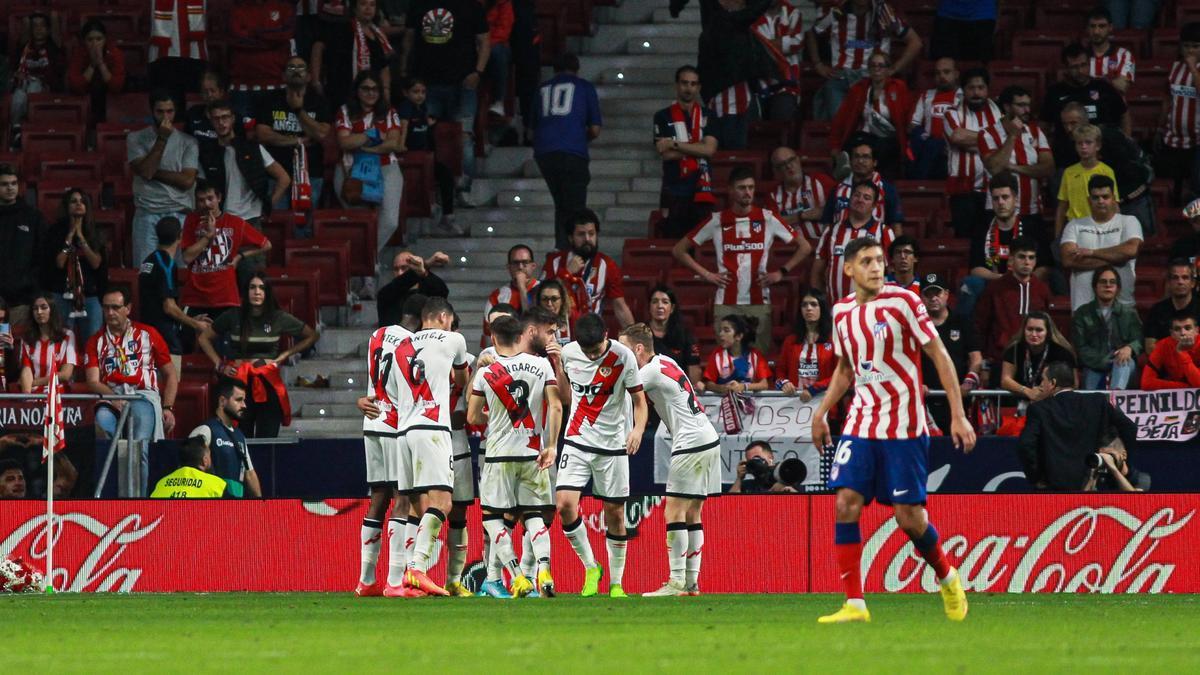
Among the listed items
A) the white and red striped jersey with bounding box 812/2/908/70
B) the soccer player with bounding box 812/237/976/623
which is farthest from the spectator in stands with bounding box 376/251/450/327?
the soccer player with bounding box 812/237/976/623

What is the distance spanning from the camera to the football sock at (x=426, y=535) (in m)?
14.0

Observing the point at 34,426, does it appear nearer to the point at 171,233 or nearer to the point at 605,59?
the point at 171,233

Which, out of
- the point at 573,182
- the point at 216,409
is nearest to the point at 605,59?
the point at 573,182

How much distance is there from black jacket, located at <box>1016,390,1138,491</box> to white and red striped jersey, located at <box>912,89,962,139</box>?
4905mm

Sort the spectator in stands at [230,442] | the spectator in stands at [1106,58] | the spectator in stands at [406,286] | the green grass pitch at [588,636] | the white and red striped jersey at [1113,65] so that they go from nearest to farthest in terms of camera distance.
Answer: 1. the green grass pitch at [588,636]
2. the spectator in stands at [230,442]
3. the spectator in stands at [406,286]
4. the spectator in stands at [1106,58]
5. the white and red striped jersey at [1113,65]

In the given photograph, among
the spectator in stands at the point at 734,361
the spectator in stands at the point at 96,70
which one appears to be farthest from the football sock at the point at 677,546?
the spectator in stands at the point at 96,70

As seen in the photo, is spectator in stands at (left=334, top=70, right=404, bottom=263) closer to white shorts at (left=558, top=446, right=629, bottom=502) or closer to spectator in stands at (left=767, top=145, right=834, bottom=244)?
spectator in stands at (left=767, top=145, right=834, bottom=244)

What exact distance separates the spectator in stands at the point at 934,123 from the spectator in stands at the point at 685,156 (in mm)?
2136

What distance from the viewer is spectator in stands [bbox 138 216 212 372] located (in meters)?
19.2

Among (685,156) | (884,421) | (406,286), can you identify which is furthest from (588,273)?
(884,421)

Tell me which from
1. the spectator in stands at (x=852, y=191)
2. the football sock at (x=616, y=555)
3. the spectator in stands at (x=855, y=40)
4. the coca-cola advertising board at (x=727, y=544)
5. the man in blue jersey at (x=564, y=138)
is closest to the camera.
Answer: the football sock at (x=616, y=555)

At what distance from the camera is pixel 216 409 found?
1706cm

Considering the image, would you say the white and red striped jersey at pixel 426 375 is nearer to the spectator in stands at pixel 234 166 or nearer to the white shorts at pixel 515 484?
the white shorts at pixel 515 484

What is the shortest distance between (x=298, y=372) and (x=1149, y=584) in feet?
28.2
